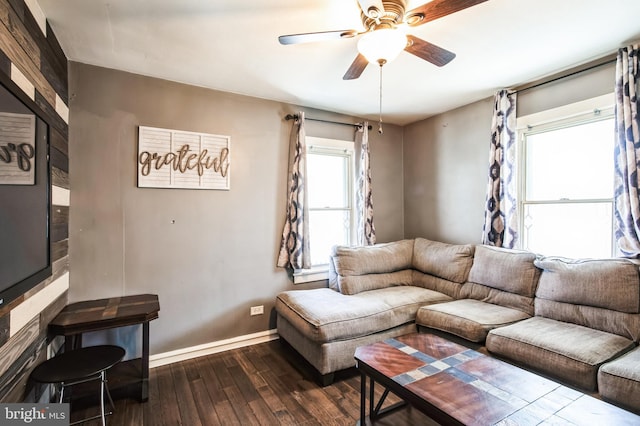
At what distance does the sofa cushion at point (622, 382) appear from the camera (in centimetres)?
154

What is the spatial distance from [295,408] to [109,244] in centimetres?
199

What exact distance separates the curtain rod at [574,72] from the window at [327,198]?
1882 millimetres

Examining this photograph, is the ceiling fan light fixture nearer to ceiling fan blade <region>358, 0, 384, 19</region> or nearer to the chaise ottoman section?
ceiling fan blade <region>358, 0, 384, 19</region>

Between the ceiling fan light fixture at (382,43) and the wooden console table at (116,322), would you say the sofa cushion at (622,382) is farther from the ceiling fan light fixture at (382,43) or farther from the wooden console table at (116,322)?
the wooden console table at (116,322)

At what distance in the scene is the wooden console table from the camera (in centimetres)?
195

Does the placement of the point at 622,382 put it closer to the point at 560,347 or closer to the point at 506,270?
the point at 560,347

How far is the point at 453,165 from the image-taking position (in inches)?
144

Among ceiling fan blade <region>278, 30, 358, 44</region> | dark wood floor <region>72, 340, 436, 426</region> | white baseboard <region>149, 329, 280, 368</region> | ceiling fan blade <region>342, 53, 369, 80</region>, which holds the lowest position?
dark wood floor <region>72, 340, 436, 426</region>

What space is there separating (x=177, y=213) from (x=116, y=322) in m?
1.05

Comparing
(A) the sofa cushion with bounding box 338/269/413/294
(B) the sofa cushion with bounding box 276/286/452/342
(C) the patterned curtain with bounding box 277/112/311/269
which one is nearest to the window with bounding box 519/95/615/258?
(B) the sofa cushion with bounding box 276/286/452/342

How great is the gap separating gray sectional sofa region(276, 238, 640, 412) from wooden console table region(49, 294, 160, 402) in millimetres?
1162

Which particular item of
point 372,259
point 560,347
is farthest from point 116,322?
point 560,347

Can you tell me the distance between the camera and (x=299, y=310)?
104 inches

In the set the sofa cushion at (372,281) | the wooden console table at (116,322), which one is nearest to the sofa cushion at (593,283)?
the sofa cushion at (372,281)
